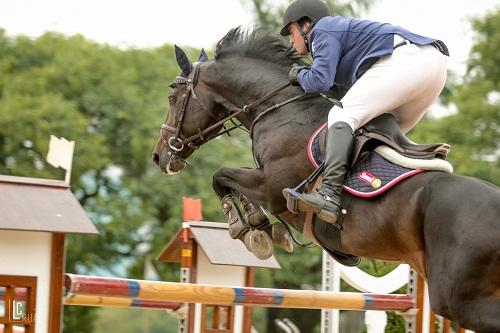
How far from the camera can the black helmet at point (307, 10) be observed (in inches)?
220

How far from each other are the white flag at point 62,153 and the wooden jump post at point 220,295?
990mm

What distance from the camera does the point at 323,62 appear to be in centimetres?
520

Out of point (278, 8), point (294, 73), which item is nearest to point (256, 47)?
point (294, 73)

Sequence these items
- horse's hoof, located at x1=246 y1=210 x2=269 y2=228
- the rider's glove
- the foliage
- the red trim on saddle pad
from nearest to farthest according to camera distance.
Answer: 1. the red trim on saddle pad
2. the rider's glove
3. horse's hoof, located at x1=246 y1=210 x2=269 y2=228
4. the foliage

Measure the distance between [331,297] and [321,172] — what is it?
3.70 ft

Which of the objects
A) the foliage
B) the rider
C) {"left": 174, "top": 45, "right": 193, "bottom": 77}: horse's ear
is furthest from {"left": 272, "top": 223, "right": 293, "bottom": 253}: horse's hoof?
the foliage

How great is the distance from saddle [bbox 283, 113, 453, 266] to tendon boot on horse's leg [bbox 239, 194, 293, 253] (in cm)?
28

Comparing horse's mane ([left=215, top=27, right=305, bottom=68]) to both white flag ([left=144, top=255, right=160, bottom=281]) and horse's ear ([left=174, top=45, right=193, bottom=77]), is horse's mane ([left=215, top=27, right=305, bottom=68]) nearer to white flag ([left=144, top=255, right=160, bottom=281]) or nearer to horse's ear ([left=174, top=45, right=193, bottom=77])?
horse's ear ([left=174, top=45, right=193, bottom=77])

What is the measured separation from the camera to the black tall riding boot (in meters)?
4.96

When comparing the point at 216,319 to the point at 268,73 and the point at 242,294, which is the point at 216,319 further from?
the point at 268,73

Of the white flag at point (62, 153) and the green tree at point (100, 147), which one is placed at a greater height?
the green tree at point (100, 147)

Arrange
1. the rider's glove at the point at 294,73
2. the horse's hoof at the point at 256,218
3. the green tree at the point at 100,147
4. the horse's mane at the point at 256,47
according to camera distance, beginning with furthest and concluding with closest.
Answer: the green tree at the point at 100,147
the horse's mane at the point at 256,47
the horse's hoof at the point at 256,218
the rider's glove at the point at 294,73

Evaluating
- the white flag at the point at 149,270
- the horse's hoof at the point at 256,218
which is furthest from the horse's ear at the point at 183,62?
the white flag at the point at 149,270

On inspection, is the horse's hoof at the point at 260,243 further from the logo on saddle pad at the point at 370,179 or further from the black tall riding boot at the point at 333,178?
the logo on saddle pad at the point at 370,179
